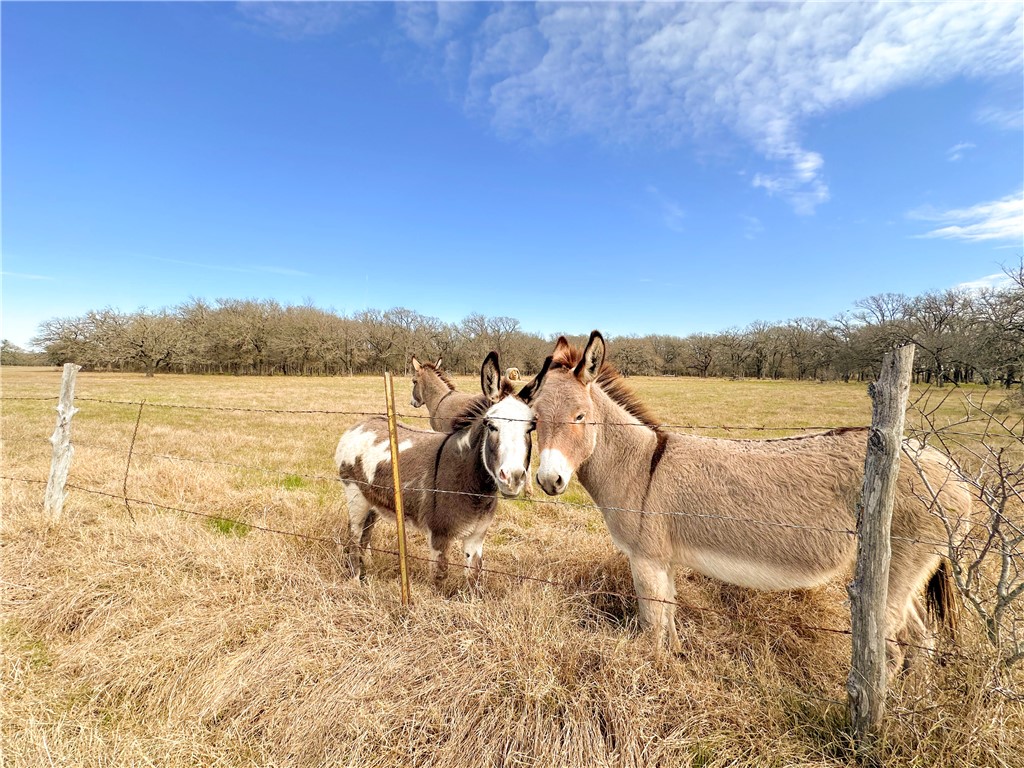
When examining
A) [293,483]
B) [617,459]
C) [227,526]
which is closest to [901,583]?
[617,459]

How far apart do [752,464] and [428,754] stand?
2.83 m

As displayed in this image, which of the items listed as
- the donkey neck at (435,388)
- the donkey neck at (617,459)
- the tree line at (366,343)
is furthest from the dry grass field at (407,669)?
the tree line at (366,343)

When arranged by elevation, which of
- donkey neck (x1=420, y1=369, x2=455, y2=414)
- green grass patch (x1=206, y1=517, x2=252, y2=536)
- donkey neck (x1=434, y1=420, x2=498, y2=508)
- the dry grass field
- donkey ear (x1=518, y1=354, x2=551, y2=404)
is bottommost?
green grass patch (x1=206, y1=517, x2=252, y2=536)

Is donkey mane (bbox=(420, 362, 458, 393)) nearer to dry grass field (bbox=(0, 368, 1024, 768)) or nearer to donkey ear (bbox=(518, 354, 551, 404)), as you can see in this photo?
dry grass field (bbox=(0, 368, 1024, 768))

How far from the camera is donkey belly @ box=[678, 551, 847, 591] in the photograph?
281 centimetres

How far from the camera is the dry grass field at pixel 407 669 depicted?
7.59 feet

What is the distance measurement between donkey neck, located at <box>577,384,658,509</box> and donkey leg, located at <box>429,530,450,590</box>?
5.05 ft

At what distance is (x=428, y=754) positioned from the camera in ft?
7.91

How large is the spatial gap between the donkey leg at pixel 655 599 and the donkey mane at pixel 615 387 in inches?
45.1

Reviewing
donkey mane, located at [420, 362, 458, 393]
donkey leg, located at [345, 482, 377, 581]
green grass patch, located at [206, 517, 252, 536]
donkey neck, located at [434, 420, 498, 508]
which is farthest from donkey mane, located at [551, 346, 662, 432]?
donkey mane, located at [420, 362, 458, 393]

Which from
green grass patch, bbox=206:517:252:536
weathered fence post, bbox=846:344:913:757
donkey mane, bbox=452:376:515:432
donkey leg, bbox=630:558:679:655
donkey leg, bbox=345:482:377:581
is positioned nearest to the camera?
weathered fence post, bbox=846:344:913:757

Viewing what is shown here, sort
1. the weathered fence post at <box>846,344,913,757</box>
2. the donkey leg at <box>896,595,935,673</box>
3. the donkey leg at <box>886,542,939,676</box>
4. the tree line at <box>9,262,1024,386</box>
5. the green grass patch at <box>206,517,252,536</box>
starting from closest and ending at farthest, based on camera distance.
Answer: the weathered fence post at <box>846,344,913,757</box>, the donkey leg at <box>886,542,939,676</box>, the donkey leg at <box>896,595,935,673</box>, the green grass patch at <box>206,517,252,536</box>, the tree line at <box>9,262,1024,386</box>

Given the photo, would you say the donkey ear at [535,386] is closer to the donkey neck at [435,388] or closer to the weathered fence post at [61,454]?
the donkey neck at [435,388]

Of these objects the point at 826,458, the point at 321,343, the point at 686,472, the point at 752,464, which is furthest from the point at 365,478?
the point at 321,343
